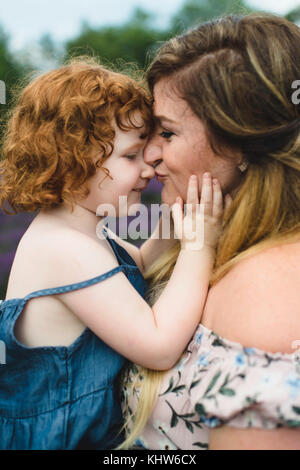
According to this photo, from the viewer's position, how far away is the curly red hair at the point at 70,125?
5.56ft

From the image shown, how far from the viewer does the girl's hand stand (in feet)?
5.43

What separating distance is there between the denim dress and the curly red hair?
393mm

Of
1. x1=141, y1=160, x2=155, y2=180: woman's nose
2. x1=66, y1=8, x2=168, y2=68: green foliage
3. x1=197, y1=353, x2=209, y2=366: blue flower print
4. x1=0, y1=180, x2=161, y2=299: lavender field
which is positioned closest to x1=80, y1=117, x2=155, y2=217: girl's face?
x1=141, y1=160, x2=155, y2=180: woman's nose

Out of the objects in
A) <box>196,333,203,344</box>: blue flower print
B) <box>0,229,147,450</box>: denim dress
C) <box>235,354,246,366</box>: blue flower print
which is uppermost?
<box>235,354,246,366</box>: blue flower print

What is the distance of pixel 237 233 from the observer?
1.59 metres

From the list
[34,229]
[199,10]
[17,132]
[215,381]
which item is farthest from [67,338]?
[199,10]

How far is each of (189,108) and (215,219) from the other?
396mm

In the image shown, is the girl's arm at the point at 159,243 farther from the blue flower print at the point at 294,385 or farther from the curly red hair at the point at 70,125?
the blue flower print at the point at 294,385

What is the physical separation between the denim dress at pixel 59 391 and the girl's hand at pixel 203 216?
28 cm

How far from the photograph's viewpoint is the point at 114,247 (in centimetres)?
188

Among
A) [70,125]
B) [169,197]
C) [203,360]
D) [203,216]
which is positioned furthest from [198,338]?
[70,125]

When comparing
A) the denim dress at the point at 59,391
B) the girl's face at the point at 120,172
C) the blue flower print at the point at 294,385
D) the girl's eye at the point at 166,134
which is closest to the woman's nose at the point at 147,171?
the girl's face at the point at 120,172

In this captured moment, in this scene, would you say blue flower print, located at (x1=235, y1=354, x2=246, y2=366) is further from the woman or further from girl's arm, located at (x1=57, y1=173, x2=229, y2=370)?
girl's arm, located at (x1=57, y1=173, x2=229, y2=370)

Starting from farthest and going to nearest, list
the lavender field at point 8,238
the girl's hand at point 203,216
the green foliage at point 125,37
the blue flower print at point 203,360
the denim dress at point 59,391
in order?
the green foliage at point 125,37, the lavender field at point 8,238, the girl's hand at point 203,216, the denim dress at point 59,391, the blue flower print at point 203,360
